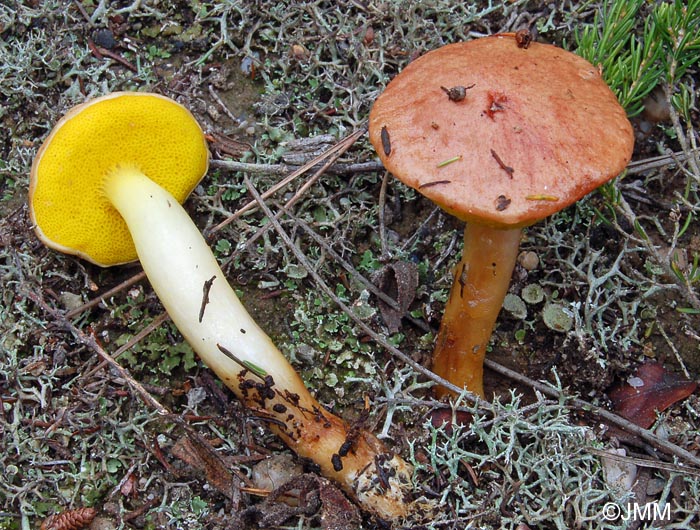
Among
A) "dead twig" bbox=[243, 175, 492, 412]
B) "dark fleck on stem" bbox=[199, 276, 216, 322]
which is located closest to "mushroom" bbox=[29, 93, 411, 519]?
"dark fleck on stem" bbox=[199, 276, 216, 322]

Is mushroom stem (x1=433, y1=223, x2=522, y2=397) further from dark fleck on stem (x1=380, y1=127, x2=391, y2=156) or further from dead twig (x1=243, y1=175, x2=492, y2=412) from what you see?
dark fleck on stem (x1=380, y1=127, x2=391, y2=156)

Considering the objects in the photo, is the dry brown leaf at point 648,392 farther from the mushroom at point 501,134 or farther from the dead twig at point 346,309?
the mushroom at point 501,134

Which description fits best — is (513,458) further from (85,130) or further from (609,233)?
(85,130)

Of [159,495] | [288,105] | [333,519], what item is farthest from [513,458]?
[288,105]

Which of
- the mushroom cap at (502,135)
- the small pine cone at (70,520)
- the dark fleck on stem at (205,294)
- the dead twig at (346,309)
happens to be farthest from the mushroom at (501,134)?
the small pine cone at (70,520)

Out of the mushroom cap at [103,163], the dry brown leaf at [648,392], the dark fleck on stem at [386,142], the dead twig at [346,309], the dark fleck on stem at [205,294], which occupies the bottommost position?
the dry brown leaf at [648,392]

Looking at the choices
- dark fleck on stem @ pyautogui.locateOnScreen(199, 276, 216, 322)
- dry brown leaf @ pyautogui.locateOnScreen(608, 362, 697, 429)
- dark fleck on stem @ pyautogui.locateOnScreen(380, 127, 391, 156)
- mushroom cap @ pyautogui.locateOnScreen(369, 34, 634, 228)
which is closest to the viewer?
mushroom cap @ pyautogui.locateOnScreen(369, 34, 634, 228)

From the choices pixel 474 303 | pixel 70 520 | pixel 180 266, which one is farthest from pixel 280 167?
pixel 70 520
